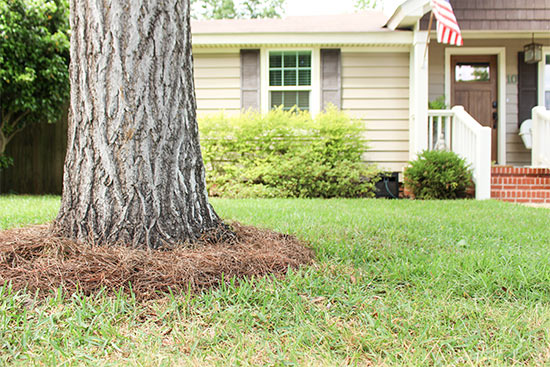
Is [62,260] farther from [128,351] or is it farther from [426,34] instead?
[426,34]

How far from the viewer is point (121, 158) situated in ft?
7.56

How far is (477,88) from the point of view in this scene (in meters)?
9.10

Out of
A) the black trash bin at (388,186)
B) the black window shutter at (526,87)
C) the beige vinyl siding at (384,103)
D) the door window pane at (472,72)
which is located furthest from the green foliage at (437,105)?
the black window shutter at (526,87)

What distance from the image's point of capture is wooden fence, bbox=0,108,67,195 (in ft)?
28.6

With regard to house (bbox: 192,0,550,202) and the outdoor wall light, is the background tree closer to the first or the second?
house (bbox: 192,0,550,202)

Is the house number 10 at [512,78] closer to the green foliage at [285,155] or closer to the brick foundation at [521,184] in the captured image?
the brick foundation at [521,184]

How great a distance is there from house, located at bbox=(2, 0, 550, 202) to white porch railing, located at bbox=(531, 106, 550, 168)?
0.06 ft

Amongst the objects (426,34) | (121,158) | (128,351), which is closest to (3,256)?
(121,158)

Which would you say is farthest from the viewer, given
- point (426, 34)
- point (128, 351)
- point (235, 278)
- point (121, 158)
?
point (426, 34)

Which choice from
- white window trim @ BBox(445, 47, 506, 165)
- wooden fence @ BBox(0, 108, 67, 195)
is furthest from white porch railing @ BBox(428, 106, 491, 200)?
wooden fence @ BBox(0, 108, 67, 195)

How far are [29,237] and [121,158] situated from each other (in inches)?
30.5

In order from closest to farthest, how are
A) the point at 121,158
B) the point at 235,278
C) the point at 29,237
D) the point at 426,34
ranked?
the point at 235,278, the point at 121,158, the point at 29,237, the point at 426,34

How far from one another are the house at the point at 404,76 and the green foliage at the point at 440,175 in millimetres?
292

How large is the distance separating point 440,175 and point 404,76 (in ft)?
8.23
